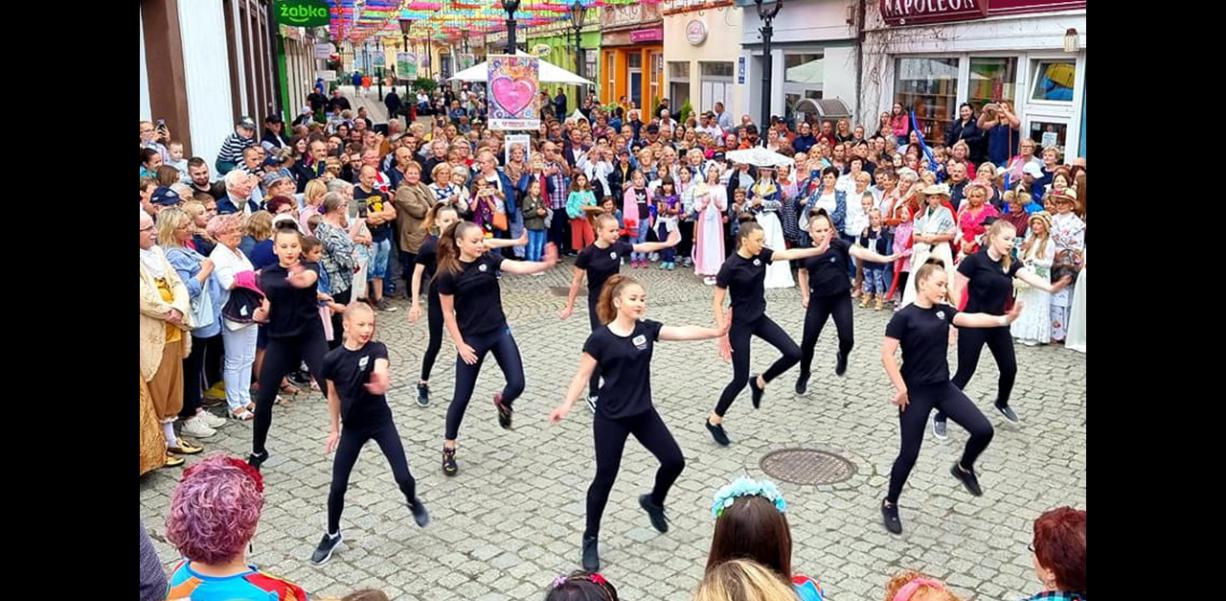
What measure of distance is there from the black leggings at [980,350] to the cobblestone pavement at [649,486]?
1.50 feet

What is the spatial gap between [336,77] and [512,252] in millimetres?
48415

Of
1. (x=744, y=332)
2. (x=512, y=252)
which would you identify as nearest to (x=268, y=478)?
(x=744, y=332)

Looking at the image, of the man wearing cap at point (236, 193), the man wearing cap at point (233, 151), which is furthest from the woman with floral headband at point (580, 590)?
the man wearing cap at point (233, 151)

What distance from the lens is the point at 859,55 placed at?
22.1 m

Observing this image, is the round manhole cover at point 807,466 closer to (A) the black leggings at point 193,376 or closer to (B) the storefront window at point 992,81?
(A) the black leggings at point 193,376

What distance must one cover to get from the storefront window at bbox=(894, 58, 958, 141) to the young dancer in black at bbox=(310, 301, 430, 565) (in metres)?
16.3

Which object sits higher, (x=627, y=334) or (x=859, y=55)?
(x=859, y=55)

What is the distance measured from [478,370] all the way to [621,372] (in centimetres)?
187

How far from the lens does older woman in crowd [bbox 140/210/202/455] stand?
6969 millimetres

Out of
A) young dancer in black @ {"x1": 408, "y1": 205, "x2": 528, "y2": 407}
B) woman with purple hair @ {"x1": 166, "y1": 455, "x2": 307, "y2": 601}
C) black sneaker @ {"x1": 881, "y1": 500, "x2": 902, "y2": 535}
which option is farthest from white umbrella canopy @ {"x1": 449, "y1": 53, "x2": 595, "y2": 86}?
woman with purple hair @ {"x1": 166, "y1": 455, "x2": 307, "y2": 601}

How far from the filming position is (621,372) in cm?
574

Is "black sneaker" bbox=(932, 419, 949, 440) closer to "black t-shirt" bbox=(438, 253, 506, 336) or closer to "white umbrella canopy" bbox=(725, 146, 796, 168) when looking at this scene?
"black t-shirt" bbox=(438, 253, 506, 336)

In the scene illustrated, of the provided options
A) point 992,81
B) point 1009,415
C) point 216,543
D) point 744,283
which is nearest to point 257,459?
point 744,283
